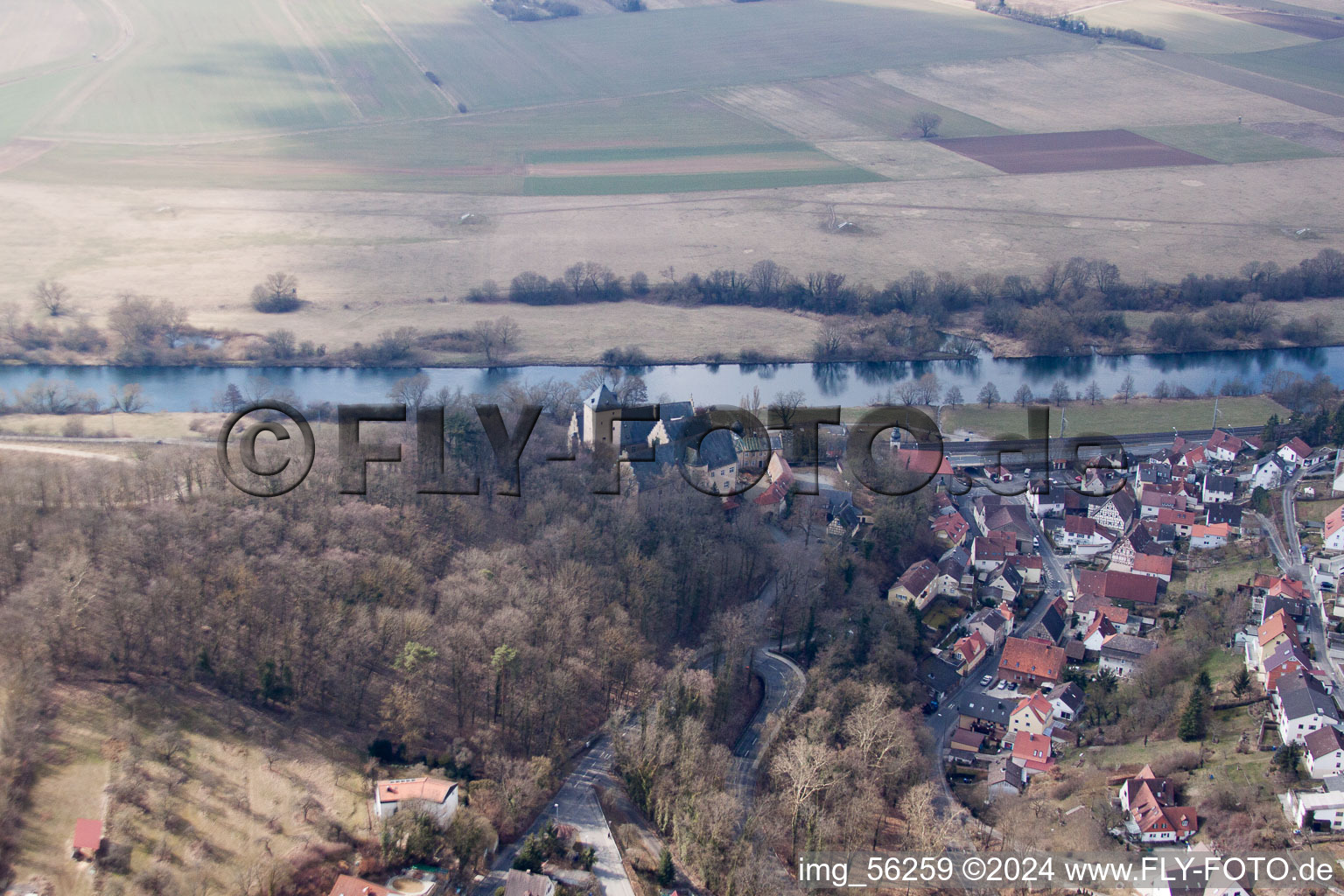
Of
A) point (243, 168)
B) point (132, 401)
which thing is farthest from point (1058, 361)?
point (243, 168)

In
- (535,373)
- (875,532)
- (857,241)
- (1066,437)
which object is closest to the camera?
(875,532)

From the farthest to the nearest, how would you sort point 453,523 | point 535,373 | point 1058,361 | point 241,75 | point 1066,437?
point 241,75 → point 1058,361 → point 535,373 → point 1066,437 → point 453,523

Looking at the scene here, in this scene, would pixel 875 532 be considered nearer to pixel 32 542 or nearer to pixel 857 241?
pixel 32 542

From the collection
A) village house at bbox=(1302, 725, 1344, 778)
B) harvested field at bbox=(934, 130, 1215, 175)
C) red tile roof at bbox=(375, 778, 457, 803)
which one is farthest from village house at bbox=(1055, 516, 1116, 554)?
harvested field at bbox=(934, 130, 1215, 175)

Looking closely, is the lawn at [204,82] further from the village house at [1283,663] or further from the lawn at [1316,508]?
the village house at [1283,663]

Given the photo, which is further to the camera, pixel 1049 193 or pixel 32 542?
pixel 1049 193

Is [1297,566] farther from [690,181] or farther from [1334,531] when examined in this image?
[690,181]

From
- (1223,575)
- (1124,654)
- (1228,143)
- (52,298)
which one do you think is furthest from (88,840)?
(1228,143)
